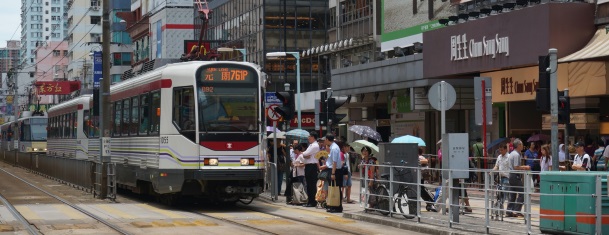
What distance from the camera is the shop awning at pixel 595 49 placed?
30.0 metres

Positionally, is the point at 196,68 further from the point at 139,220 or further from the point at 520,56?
the point at 520,56

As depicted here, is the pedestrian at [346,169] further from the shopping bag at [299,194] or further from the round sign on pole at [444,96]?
the round sign on pole at [444,96]

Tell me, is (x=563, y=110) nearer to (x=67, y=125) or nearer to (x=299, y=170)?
(x=299, y=170)

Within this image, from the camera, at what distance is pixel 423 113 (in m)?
47.6

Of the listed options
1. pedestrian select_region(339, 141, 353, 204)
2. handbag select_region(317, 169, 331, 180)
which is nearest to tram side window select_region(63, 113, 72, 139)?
pedestrian select_region(339, 141, 353, 204)

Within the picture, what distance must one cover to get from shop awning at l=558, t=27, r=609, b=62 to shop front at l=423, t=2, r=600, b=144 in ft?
1.63

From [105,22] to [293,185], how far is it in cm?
749

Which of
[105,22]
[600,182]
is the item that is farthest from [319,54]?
[600,182]

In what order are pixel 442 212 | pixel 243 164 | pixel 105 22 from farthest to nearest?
pixel 105 22 < pixel 243 164 < pixel 442 212

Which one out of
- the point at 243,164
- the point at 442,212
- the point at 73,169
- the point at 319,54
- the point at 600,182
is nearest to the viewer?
the point at 600,182

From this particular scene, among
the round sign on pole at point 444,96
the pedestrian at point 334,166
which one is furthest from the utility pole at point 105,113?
the round sign on pole at point 444,96

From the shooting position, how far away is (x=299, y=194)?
89.9ft

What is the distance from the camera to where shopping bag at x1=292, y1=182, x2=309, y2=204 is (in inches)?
1077

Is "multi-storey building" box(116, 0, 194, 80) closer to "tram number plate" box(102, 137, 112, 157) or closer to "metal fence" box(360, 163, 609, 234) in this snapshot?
"tram number plate" box(102, 137, 112, 157)
